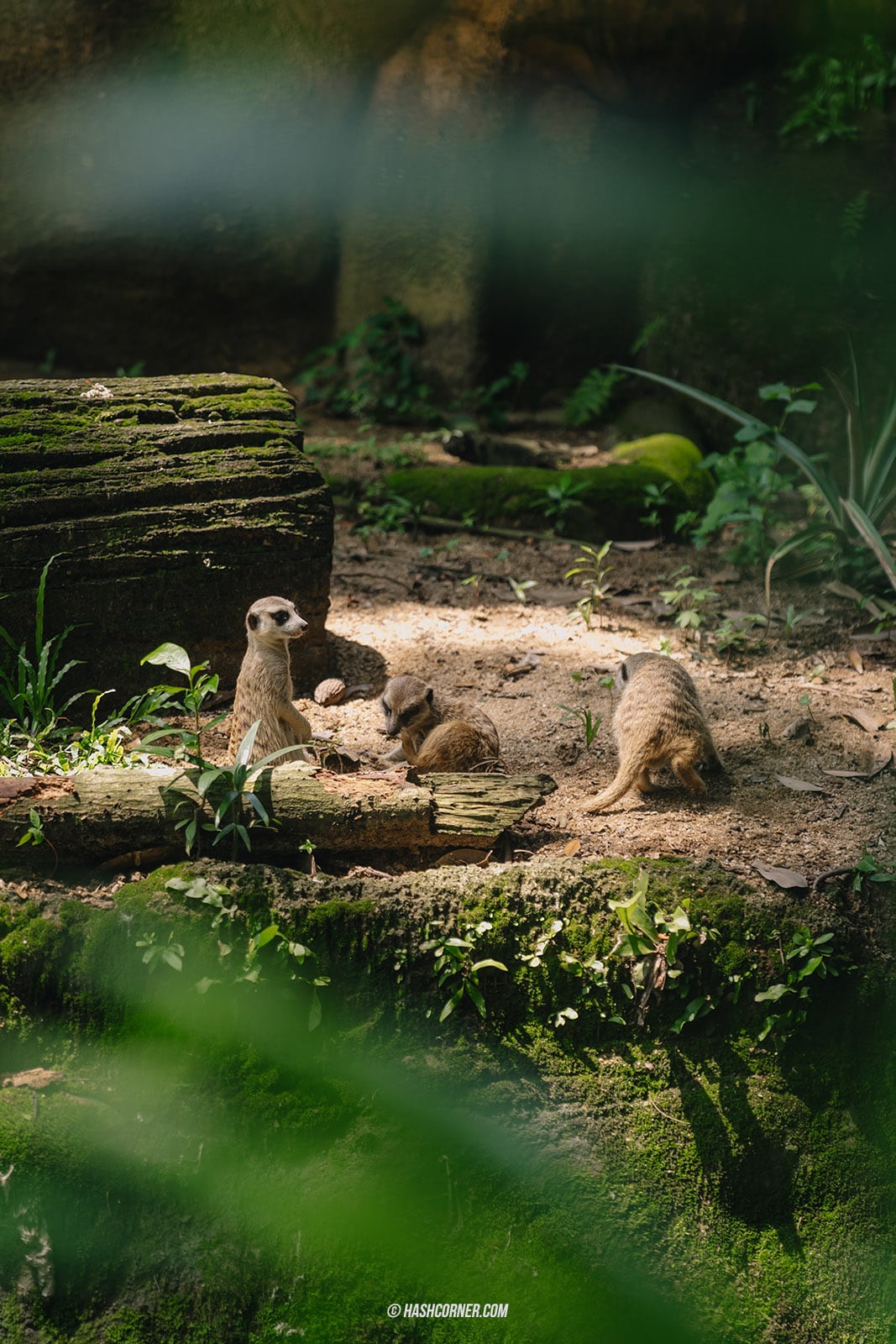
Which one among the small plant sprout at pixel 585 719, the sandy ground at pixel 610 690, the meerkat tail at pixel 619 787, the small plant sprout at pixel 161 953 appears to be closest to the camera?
the small plant sprout at pixel 161 953

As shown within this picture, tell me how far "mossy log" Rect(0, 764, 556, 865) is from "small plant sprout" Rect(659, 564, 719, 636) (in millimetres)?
1807

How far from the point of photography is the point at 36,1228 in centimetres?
220

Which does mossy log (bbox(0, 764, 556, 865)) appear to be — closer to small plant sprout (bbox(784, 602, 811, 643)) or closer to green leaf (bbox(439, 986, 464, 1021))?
green leaf (bbox(439, 986, 464, 1021))

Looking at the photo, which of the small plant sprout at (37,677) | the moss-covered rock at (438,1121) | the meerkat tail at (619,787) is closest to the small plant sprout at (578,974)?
the moss-covered rock at (438,1121)

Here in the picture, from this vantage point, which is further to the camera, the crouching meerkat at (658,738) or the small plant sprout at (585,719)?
the small plant sprout at (585,719)

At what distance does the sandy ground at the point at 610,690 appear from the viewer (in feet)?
9.39

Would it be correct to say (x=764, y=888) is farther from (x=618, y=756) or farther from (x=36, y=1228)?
(x=36, y=1228)

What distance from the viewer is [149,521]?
3529 millimetres

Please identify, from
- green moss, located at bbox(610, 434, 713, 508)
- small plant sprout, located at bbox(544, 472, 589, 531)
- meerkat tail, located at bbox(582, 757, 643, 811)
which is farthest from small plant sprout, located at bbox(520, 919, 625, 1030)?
green moss, located at bbox(610, 434, 713, 508)

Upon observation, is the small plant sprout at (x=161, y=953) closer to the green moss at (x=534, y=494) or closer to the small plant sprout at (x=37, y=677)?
the small plant sprout at (x=37, y=677)

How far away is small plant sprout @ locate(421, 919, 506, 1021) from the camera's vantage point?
2.38 meters

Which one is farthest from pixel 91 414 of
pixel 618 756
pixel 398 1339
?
pixel 398 1339

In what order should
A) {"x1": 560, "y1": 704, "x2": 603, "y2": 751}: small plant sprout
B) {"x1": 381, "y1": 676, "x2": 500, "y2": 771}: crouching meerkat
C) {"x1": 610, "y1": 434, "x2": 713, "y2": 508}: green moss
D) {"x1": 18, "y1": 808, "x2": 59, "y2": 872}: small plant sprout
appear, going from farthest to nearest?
1. {"x1": 610, "y1": 434, "x2": 713, "y2": 508}: green moss
2. {"x1": 560, "y1": 704, "x2": 603, "y2": 751}: small plant sprout
3. {"x1": 381, "y1": 676, "x2": 500, "y2": 771}: crouching meerkat
4. {"x1": 18, "y1": 808, "x2": 59, "y2": 872}: small plant sprout

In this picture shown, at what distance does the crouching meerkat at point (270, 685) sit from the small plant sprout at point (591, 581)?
149 cm
